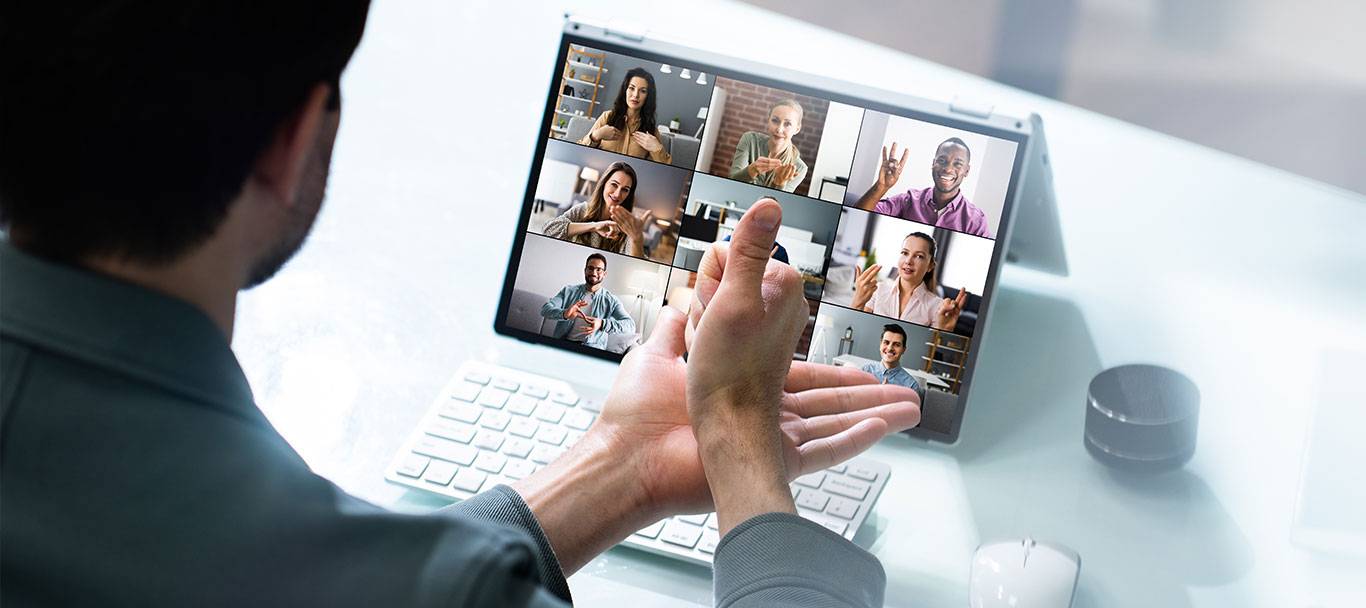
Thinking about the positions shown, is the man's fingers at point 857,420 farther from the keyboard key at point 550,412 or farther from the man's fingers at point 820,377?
the keyboard key at point 550,412

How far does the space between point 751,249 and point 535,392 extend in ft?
1.09

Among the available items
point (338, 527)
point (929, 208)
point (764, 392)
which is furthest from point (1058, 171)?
point (338, 527)

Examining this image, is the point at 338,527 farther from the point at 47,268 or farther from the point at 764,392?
the point at 764,392

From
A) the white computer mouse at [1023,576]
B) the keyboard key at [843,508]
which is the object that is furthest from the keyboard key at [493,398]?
the white computer mouse at [1023,576]

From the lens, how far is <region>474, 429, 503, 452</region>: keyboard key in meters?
1.05

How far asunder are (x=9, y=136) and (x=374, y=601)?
0.84 ft

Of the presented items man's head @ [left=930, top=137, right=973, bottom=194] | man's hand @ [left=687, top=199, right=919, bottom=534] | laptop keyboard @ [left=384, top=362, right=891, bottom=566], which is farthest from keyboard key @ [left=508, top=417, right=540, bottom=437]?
man's head @ [left=930, top=137, right=973, bottom=194]

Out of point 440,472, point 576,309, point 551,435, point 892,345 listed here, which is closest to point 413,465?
point 440,472

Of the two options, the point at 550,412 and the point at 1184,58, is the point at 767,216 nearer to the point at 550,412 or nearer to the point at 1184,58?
the point at 550,412

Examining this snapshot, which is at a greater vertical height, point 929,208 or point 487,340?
point 929,208

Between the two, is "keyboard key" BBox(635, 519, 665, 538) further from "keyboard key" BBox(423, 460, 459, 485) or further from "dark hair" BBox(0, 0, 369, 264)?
"dark hair" BBox(0, 0, 369, 264)

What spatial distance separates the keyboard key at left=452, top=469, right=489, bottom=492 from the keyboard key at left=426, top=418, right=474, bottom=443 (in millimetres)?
38

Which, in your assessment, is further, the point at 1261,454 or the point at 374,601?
the point at 1261,454

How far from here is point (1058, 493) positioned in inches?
42.3
